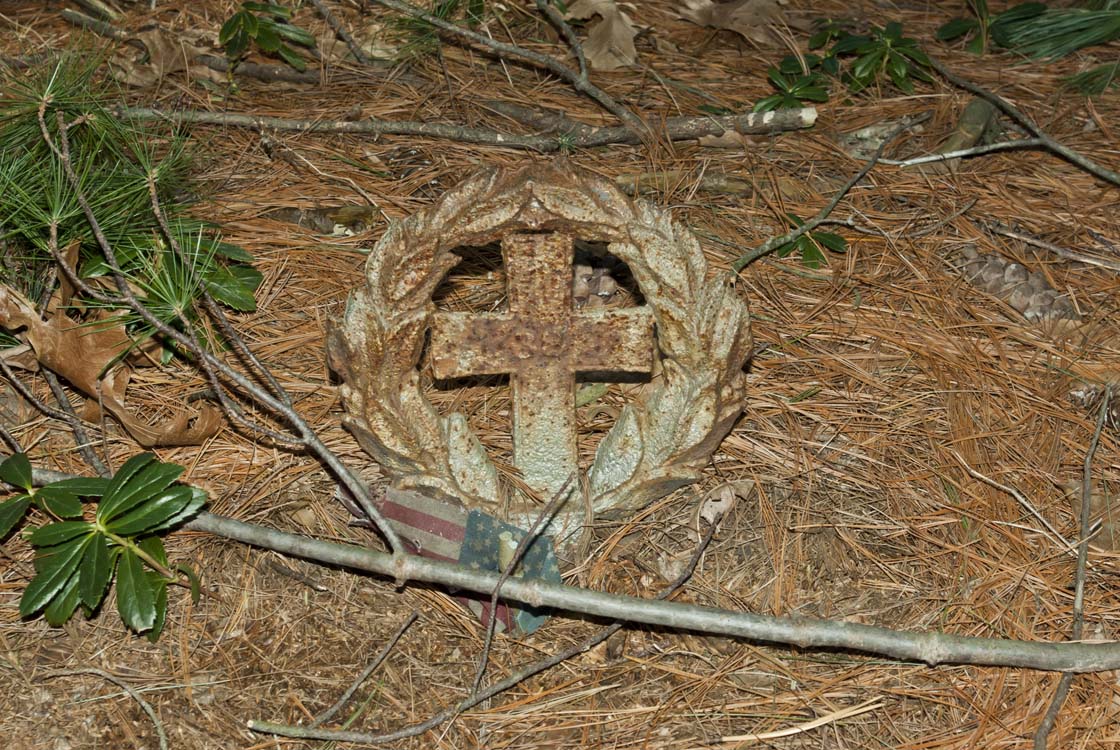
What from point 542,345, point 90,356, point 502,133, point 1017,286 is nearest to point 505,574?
point 542,345

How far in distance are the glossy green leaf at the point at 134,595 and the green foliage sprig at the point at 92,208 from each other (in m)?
0.54

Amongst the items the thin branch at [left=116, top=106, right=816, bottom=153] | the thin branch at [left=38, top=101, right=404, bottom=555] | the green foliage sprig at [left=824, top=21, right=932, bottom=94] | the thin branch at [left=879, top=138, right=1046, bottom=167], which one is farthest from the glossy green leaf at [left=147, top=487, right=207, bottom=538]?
the green foliage sprig at [left=824, top=21, right=932, bottom=94]

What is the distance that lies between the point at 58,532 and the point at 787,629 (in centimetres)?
134

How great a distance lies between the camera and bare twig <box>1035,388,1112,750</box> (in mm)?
1944

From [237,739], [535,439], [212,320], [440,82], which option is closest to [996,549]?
[535,439]

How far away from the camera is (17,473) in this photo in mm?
2098

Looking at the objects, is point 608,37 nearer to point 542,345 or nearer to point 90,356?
point 542,345

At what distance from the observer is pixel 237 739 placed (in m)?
1.94

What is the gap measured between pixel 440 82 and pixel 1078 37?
→ 6.64 feet

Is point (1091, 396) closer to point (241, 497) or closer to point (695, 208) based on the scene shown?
point (695, 208)

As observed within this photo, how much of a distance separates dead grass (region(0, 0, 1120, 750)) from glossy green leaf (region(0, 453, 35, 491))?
0.58ft

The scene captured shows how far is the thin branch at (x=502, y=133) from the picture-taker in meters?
2.97

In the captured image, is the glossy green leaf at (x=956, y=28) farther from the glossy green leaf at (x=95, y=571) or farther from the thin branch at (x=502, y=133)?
the glossy green leaf at (x=95, y=571)

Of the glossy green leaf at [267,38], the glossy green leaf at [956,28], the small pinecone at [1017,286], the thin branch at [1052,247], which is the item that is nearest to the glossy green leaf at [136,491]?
the glossy green leaf at [267,38]
